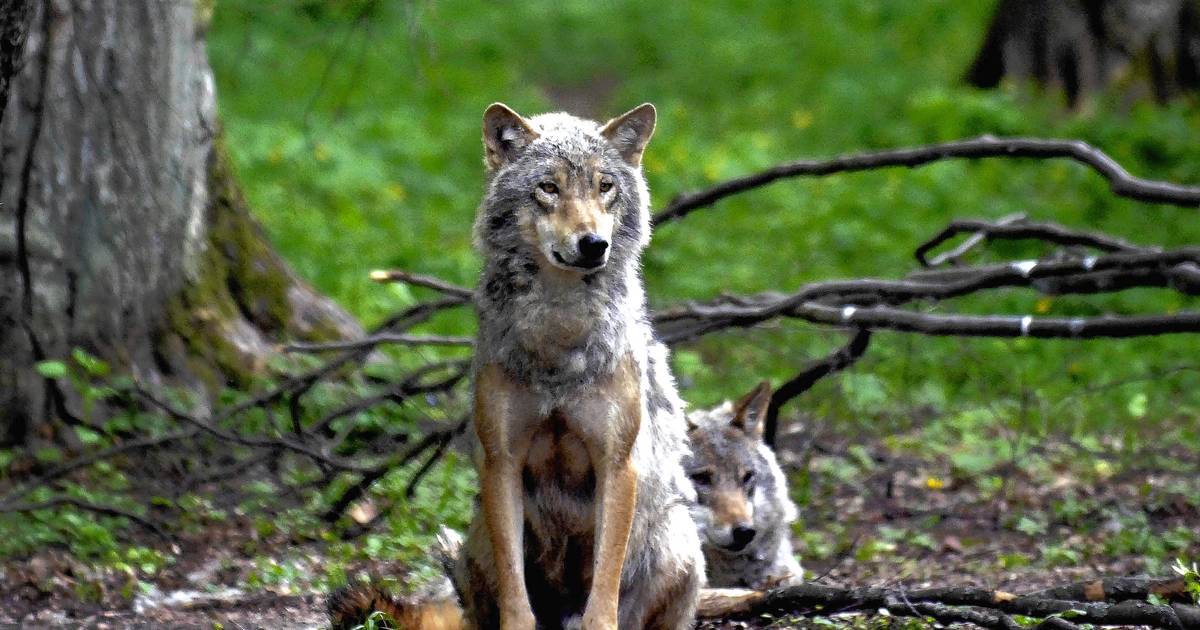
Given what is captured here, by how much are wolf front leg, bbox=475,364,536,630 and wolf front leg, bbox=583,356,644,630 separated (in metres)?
0.25

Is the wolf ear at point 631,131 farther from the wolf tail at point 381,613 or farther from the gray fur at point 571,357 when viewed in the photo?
the wolf tail at point 381,613

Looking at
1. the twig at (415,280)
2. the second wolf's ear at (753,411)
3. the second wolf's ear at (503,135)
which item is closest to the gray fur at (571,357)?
the second wolf's ear at (503,135)

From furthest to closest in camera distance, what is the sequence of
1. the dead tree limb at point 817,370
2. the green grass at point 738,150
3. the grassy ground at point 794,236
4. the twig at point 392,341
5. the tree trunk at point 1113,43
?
the tree trunk at point 1113,43
the green grass at point 738,150
the dead tree limb at point 817,370
the twig at point 392,341
the grassy ground at point 794,236

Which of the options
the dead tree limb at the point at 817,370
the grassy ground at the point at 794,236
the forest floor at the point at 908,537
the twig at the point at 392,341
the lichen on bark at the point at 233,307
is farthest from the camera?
the lichen on bark at the point at 233,307

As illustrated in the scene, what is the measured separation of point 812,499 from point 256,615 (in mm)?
3509

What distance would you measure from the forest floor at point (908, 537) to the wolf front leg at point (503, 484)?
121 centimetres

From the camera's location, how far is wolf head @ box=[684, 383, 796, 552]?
6695 mm

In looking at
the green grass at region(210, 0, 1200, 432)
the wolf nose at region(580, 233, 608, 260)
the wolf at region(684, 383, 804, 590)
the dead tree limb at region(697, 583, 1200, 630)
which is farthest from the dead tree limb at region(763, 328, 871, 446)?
the wolf nose at region(580, 233, 608, 260)

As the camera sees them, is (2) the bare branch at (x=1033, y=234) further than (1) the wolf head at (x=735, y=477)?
Yes

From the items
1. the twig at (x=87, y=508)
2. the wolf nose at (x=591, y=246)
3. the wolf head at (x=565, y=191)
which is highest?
the wolf head at (x=565, y=191)

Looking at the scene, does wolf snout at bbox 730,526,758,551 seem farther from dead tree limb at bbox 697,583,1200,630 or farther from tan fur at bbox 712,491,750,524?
dead tree limb at bbox 697,583,1200,630

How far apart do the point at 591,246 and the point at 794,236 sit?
8985mm

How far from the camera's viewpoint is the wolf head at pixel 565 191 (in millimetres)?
4898

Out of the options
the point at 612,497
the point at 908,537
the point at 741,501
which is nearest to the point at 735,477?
the point at 741,501
